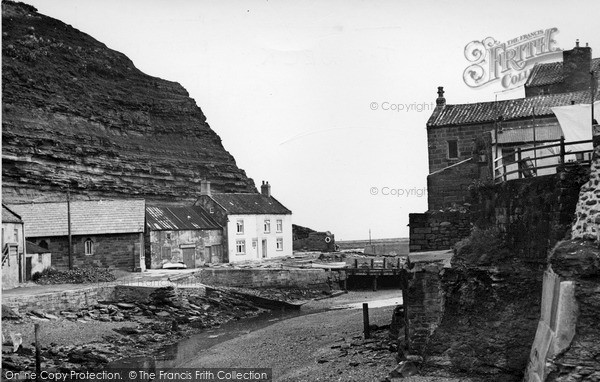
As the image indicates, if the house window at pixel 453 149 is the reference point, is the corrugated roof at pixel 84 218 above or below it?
below

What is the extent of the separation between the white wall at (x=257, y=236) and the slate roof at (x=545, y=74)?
27037 mm

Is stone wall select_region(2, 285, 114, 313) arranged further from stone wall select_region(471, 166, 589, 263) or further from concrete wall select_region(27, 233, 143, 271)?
stone wall select_region(471, 166, 589, 263)

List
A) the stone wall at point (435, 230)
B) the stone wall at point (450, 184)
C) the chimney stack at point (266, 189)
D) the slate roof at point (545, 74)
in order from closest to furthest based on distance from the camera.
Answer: the stone wall at point (435, 230) → the stone wall at point (450, 184) → the slate roof at point (545, 74) → the chimney stack at point (266, 189)

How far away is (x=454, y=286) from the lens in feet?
56.2

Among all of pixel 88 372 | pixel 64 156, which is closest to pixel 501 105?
pixel 88 372

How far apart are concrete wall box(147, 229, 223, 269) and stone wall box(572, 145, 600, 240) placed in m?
39.1

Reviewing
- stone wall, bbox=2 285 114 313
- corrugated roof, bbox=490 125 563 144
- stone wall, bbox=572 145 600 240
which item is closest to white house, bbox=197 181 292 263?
stone wall, bbox=2 285 114 313

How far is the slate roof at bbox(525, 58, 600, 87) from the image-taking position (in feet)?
130

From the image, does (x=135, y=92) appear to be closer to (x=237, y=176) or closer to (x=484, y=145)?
(x=237, y=176)

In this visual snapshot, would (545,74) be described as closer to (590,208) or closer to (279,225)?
(590,208)

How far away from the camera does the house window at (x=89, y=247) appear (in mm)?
47438

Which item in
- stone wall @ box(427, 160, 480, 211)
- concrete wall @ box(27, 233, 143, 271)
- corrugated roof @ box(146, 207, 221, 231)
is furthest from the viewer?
corrugated roof @ box(146, 207, 221, 231)

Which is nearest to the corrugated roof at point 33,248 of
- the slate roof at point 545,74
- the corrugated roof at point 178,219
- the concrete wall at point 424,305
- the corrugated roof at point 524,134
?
the corrugated roof at point 178,219

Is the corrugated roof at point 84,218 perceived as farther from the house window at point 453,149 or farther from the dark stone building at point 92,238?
the house window at point 453,149
